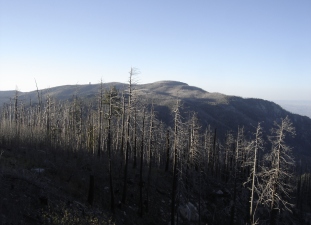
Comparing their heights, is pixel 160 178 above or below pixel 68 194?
below

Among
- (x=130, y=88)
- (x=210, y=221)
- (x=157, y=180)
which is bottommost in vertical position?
(x=210, y=221)

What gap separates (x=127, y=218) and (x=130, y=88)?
35.8ft

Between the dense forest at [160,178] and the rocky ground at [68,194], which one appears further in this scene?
the dense forest at [160,178]

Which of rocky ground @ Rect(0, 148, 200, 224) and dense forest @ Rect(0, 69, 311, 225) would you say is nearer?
rocky ground @ Rect(0, 148, 200, 224)

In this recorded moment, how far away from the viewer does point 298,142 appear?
186625mm

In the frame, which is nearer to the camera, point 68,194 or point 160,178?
point 68,194

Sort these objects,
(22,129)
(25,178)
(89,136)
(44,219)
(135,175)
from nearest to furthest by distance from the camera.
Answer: (44,219)
(25,178)
(135,175)
(89,136)
(22,129)

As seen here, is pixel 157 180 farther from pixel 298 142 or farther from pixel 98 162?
pixel 298 142

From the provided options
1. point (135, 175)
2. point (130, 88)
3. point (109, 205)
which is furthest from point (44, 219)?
point (135, 175)

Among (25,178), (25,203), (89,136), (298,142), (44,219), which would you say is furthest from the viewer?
(298,142)

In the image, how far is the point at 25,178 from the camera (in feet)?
56.5

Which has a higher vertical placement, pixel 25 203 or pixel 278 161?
pixel 278 161

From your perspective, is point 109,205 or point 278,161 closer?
point 278,161

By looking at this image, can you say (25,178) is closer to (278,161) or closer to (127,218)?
(127,218)
